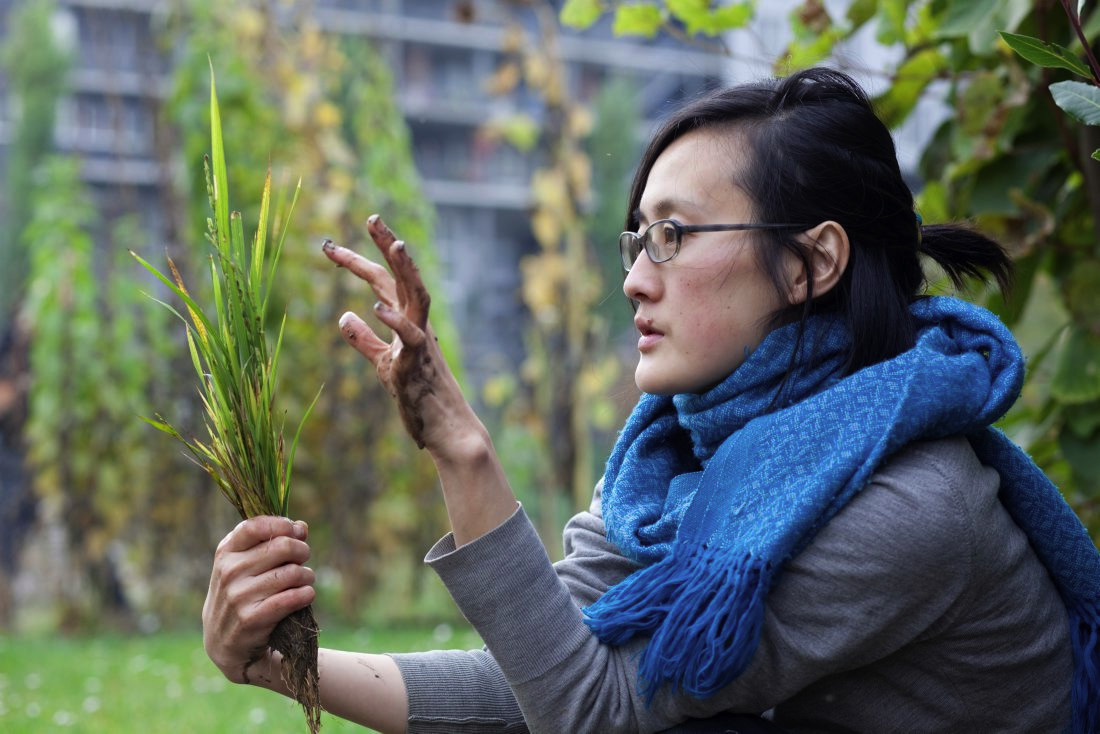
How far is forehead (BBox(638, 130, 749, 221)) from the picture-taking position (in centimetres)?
167

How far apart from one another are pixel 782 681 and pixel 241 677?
71 cm

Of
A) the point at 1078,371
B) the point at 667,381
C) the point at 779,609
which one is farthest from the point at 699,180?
the point at 1078,371

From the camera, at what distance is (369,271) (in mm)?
1441

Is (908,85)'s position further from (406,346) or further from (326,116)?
(326,116)

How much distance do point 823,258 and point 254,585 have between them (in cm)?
86

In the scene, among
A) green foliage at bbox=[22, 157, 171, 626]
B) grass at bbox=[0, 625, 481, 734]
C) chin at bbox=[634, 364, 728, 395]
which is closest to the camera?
chin at bbox=[634, 364, 728, 395]

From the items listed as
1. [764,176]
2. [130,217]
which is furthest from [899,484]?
[130,217]

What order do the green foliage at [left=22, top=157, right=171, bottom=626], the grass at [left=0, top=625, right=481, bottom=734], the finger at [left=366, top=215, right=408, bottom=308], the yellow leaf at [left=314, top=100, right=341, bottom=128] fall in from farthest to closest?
the green foliage at [left=22, top=157, right=171, bottom=626] < the yellow leaf at [left=314, top=100, right=341, bottom=128] < the grass at [left=0, top=625, right=481, bottom=734] < the finger at [left=366, top=215, right=408, bottom=308]

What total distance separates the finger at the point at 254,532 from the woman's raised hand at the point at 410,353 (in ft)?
0.77

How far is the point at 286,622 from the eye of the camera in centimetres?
159

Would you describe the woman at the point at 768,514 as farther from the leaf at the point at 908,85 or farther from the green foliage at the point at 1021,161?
the leaf at the point at 908,85

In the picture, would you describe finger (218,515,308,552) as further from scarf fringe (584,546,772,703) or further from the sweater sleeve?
scarf fringe (584,546,772,703)

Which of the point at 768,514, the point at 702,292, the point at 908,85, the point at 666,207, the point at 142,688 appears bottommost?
the point at 142,688

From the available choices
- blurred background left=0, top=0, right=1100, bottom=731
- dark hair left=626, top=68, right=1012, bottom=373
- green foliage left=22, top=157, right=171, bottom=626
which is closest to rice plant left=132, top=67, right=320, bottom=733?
dark hair left=626, top=68, right=1012, bottom=373
